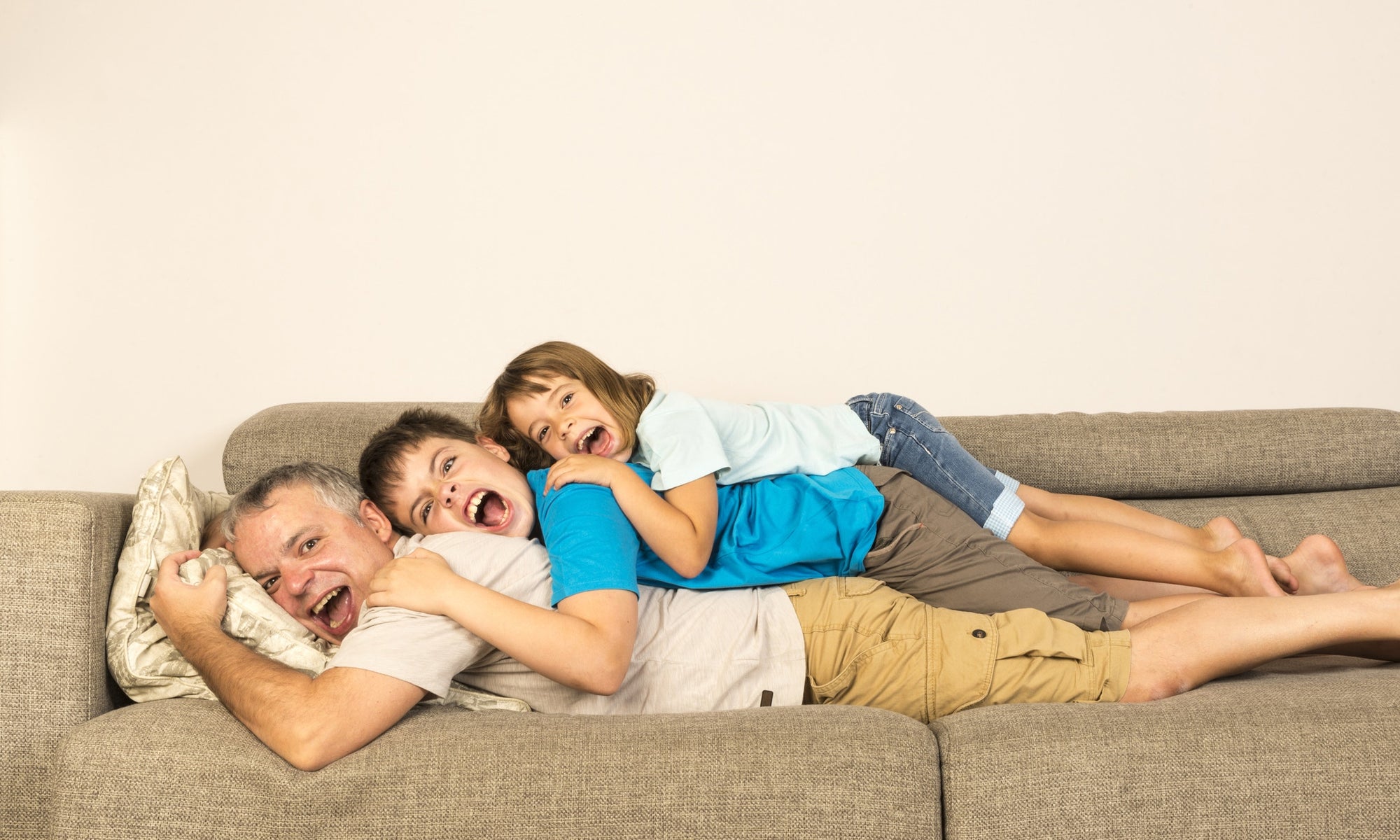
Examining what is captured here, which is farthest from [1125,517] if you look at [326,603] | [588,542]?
[326,603]

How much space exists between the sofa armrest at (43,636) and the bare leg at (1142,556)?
1.70 m

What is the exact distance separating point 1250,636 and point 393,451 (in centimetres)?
153

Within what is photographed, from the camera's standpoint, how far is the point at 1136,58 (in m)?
3.22

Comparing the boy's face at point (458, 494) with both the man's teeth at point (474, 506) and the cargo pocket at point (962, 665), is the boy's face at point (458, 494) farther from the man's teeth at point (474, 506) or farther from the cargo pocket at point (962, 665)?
the cargo pocket at point (962, 665)

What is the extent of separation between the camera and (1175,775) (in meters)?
1.37

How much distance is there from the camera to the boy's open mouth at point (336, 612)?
1.76 m

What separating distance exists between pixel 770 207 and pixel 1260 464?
60.1 inches

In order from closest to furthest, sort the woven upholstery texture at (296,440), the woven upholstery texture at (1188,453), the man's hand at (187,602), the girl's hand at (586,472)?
the man's hand at (187,602), the girl's hand at (586,472), the woven upholstery texture at (296,440), the woven upholstery texture at (1188,453)

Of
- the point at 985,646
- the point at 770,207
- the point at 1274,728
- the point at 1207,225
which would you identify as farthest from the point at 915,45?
the point at 1274,728

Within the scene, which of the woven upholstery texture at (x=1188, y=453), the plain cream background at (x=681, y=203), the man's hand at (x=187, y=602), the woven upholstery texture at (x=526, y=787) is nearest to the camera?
the woven upholstery texture at (x=526, y=787)

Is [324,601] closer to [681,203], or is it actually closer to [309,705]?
[309,705]

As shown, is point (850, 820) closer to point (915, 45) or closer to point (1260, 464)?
point (1260, 464)

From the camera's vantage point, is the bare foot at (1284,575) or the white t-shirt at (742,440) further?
the bare foot at (1284,575)

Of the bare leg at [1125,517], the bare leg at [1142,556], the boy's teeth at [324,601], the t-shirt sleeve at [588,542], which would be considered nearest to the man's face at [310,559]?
the boy's teeth at [324,601]
